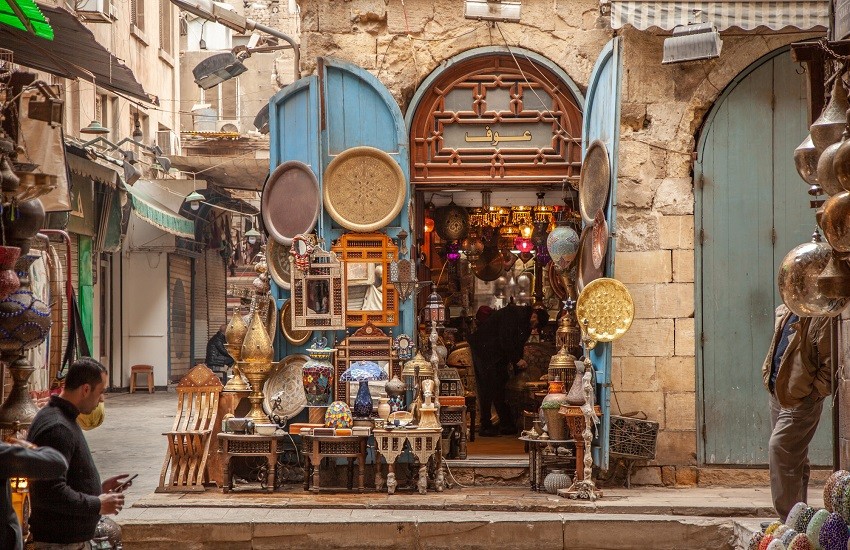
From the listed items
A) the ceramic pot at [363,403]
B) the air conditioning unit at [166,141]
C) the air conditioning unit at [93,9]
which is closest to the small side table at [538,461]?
the ceramic pot at [363,403]

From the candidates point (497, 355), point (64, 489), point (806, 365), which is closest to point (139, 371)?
point (497, 355)

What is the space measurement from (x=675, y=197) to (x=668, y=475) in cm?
247

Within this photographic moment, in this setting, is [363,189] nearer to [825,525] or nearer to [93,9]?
[825,525]

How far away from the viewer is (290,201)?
11000 mm

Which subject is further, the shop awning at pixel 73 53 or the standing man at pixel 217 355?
the standing man at pixel 217 355

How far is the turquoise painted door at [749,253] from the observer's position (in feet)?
34.6

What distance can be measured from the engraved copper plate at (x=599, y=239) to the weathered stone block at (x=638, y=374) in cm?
92

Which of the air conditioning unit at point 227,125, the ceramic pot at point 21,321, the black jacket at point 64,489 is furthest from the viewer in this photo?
the air conditioning unit at point 227,125

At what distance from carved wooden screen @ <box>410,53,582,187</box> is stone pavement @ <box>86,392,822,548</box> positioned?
9.86 ft

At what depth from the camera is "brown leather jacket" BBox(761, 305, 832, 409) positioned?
716cm

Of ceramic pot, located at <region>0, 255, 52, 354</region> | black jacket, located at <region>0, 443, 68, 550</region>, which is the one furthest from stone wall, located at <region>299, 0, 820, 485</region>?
black jacket, located at <region>0, 443, 68, 550</region>

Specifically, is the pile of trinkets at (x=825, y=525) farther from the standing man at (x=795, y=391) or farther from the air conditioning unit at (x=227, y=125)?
the air conditioning unit at (x=227, y=125)

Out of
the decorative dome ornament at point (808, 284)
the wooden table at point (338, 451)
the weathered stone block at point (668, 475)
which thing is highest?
the decorative dome ornament at point (808, 284)

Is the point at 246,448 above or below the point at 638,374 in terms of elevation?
below
